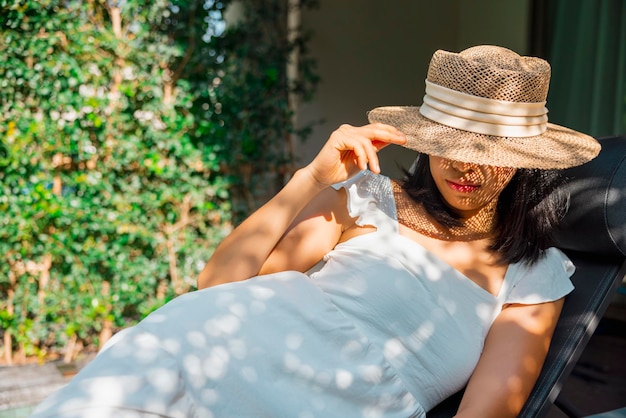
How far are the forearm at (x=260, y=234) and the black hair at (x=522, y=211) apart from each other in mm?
388

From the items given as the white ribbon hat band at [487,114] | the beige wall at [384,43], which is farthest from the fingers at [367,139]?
the beige wall at [384,43]

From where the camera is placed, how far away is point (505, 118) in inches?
74.7

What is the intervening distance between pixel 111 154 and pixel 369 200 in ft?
6.84

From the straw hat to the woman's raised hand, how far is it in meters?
0.08

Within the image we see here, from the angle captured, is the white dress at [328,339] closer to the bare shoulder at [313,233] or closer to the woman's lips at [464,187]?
the bare shoulder at [313,233]

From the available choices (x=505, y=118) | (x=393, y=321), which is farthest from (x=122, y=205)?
(x=505, y=118)

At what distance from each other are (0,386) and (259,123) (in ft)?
6.96

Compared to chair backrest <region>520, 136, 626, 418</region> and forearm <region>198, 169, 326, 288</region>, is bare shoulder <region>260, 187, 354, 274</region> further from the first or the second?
chair backrest <region>520, 136, 626, 418</region>

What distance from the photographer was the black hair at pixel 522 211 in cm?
213

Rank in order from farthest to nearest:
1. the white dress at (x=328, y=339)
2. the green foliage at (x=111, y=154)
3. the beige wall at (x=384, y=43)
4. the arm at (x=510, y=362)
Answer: the beige wall at (x=384, y=43), the green foliage at (x=111, y=154), the arm at (x=510, y=362), the white dress at (x=328, y=339)

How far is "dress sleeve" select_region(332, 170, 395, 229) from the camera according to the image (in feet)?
6.89

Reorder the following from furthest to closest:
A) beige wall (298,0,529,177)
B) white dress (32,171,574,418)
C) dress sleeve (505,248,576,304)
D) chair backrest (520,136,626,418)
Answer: beige wall (298,0,529,177) < chair backrest (520,136,626,418) < dress sleeve (505,248,576,304) < white dress (32,171,574,418)

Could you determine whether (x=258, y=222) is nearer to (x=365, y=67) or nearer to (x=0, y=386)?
(x=0, y=386)

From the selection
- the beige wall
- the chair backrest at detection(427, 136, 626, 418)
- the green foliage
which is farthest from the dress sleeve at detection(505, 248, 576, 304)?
the beige wall
